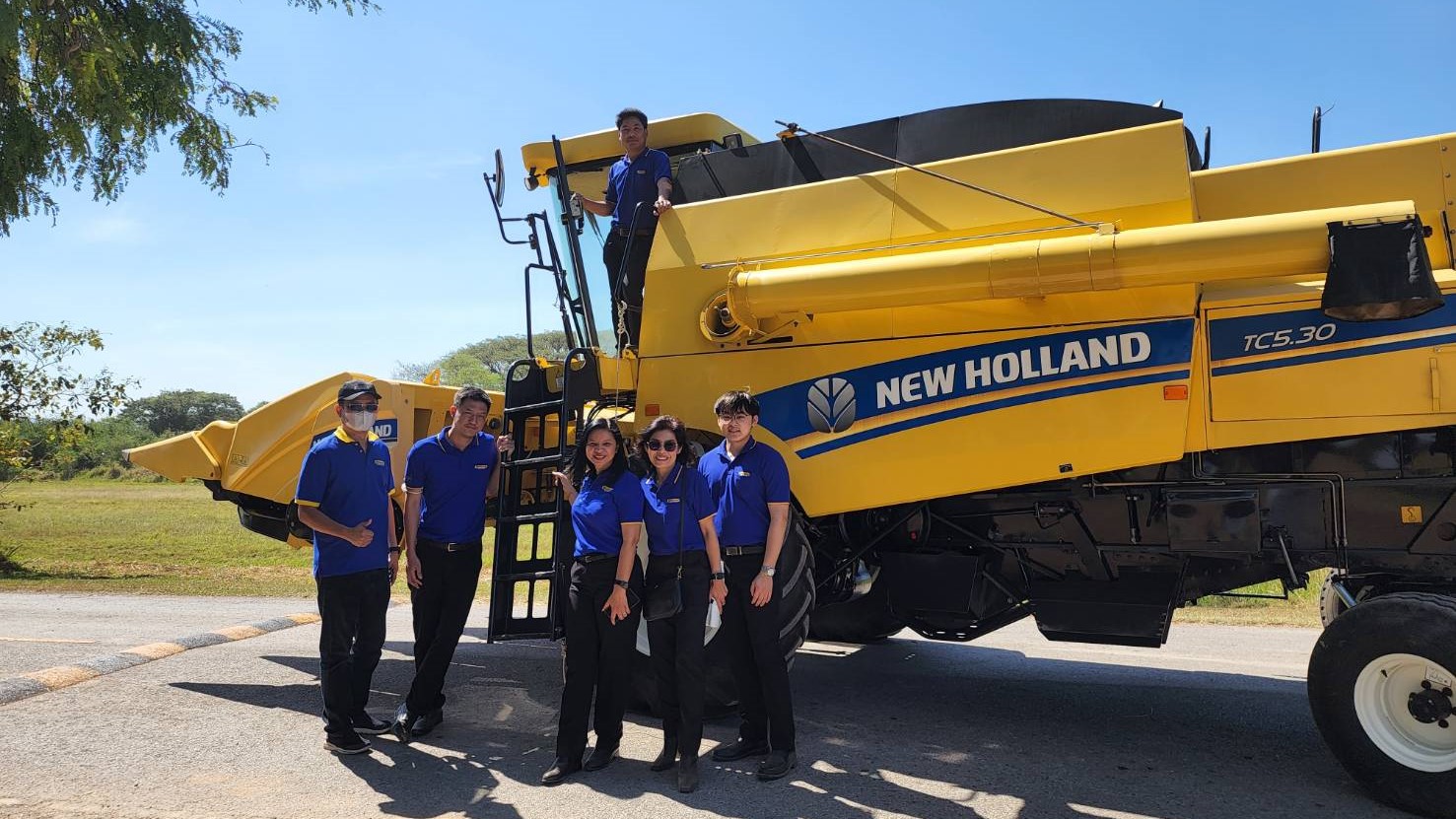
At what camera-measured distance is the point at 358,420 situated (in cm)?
506

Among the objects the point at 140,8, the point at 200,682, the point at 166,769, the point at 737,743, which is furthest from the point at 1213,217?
the point at 200,682

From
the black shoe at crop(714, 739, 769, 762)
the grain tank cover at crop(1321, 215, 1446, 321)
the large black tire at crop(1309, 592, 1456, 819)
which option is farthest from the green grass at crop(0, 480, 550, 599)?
the grain tank cover at crop(1321, 215, 1446, 321)

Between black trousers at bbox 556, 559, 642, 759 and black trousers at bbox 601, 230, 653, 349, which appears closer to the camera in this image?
black trousers at bbox 556, 559, 642, 759

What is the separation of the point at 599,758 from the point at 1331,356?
372 cm

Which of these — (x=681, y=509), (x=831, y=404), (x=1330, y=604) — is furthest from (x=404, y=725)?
(x=1330, y=604)

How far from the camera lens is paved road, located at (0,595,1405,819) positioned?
427 centimetres

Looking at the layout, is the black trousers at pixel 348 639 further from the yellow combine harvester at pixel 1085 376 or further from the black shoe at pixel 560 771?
the black shoe at pixel 560 771

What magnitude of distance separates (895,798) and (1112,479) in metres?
1.91

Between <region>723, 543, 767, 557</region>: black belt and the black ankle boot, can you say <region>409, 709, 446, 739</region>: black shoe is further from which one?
<region>723, 543, 767, 557</region>: black belt

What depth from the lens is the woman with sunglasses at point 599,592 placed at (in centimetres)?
462

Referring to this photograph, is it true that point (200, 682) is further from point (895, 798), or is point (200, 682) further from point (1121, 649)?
point (1121, 649)

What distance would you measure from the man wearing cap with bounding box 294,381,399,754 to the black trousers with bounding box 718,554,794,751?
1803 mm

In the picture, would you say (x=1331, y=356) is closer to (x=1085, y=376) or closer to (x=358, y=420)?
(x=1085, y=376)

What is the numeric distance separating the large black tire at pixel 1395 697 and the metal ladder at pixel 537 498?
3.69 meters
